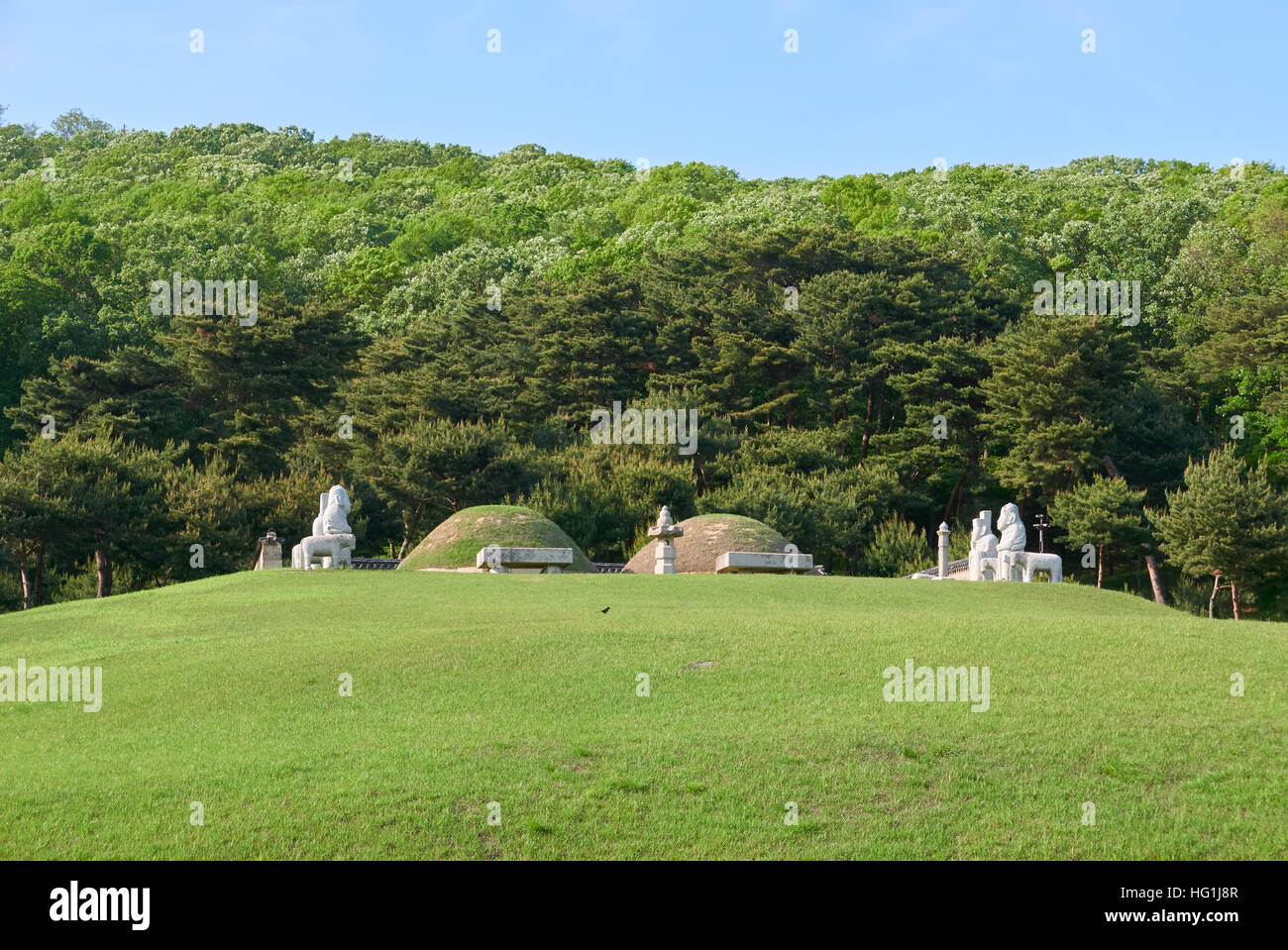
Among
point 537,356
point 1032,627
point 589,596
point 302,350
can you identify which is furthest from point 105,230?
point 1032,627

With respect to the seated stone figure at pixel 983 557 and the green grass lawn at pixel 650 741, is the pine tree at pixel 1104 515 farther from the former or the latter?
the green grass lawn at pixel 650 741

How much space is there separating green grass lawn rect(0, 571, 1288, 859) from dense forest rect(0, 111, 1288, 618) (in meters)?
26.6

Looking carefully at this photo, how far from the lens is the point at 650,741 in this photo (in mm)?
15750

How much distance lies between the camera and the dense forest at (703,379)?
5062cm

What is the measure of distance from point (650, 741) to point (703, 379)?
169ft

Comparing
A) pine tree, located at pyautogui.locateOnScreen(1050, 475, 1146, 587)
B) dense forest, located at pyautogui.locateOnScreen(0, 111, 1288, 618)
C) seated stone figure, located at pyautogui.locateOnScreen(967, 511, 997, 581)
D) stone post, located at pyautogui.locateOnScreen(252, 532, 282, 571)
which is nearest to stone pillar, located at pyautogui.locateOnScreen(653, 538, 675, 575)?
seated stone figure, located at pyautogui.locateOnScreen(967, 511, 997, 581)

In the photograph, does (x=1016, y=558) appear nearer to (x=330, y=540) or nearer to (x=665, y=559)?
(x=665, y=559)

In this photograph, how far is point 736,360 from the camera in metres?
65.2

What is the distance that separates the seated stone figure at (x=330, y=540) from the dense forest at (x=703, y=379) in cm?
1357

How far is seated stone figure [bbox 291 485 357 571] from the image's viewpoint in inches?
1382

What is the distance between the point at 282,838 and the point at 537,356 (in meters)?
55.1

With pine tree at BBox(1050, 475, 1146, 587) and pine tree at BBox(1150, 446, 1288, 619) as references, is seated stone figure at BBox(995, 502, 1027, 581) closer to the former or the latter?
pine tree at BBox(1150, 446, 1288, 619)
